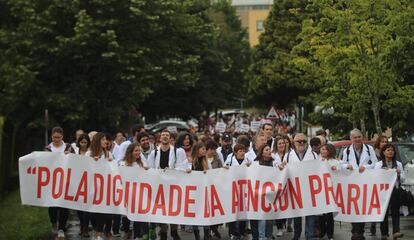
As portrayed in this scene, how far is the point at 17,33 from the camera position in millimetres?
37406

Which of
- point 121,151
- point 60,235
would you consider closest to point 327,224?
point 121,151

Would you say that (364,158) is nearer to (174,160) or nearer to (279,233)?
(279,233)

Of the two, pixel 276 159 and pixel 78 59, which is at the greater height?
pixel 78 59

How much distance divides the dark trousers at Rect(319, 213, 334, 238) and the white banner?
1.49 ft

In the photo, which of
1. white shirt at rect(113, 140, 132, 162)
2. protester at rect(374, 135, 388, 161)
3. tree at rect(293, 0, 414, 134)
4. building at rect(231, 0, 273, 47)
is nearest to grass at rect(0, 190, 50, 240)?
white shirt at rect(113, 140, 132, 162)

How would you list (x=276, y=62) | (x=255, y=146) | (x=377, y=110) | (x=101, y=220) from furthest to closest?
(x=276, y=62)
(x=377, y=110)
(x=255, y=146)
(x=101, y=220)

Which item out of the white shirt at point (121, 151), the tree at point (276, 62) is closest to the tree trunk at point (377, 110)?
the white shirt at point (121, 151)

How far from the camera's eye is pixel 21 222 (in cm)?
1634

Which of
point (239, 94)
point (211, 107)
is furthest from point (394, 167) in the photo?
point (239, 94)

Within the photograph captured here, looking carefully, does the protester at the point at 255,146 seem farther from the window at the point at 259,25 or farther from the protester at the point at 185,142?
the window at the point at 259,25

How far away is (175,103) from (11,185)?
3460cm

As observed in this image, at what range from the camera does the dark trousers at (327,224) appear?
1418 cm

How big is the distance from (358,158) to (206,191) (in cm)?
247

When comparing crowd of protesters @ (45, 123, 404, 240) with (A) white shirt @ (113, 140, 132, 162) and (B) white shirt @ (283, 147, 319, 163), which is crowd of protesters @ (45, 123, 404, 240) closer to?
(B) white shirt @ (283, 147, 319, 163)
